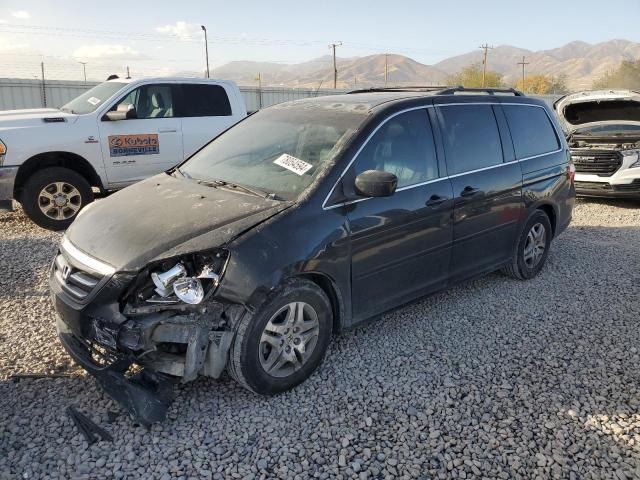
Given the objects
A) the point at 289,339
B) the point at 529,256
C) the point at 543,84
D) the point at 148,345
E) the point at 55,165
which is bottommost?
the point at 529,256

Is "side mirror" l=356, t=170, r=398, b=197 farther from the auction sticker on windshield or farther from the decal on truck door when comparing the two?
the decal on truck door

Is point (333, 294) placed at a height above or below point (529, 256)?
above

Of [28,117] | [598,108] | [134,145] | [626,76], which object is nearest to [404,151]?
[134,145]

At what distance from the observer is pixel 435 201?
4.01 meters

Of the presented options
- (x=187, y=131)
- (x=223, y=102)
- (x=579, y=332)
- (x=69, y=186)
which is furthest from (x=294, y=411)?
(x=223, y=102)

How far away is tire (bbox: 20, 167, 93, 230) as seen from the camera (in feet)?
22.5

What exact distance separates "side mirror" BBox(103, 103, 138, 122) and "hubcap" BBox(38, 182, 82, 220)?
1.10 meters

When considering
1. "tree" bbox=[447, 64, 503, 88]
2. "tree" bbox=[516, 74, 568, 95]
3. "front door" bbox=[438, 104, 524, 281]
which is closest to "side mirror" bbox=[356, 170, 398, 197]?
"front door" bbox=[438, 104, 524, 281]

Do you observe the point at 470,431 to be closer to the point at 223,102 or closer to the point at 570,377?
the point at 570,377

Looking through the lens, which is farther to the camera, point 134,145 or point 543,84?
point 543,84

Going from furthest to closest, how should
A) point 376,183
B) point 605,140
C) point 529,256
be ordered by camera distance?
point 605,140
point 529,256
point 376,183

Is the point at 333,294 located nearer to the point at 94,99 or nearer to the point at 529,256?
the point at 529,256

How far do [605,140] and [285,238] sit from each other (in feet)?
27.6

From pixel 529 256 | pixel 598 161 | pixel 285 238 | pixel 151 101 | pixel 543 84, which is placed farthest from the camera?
pixel 543 84
